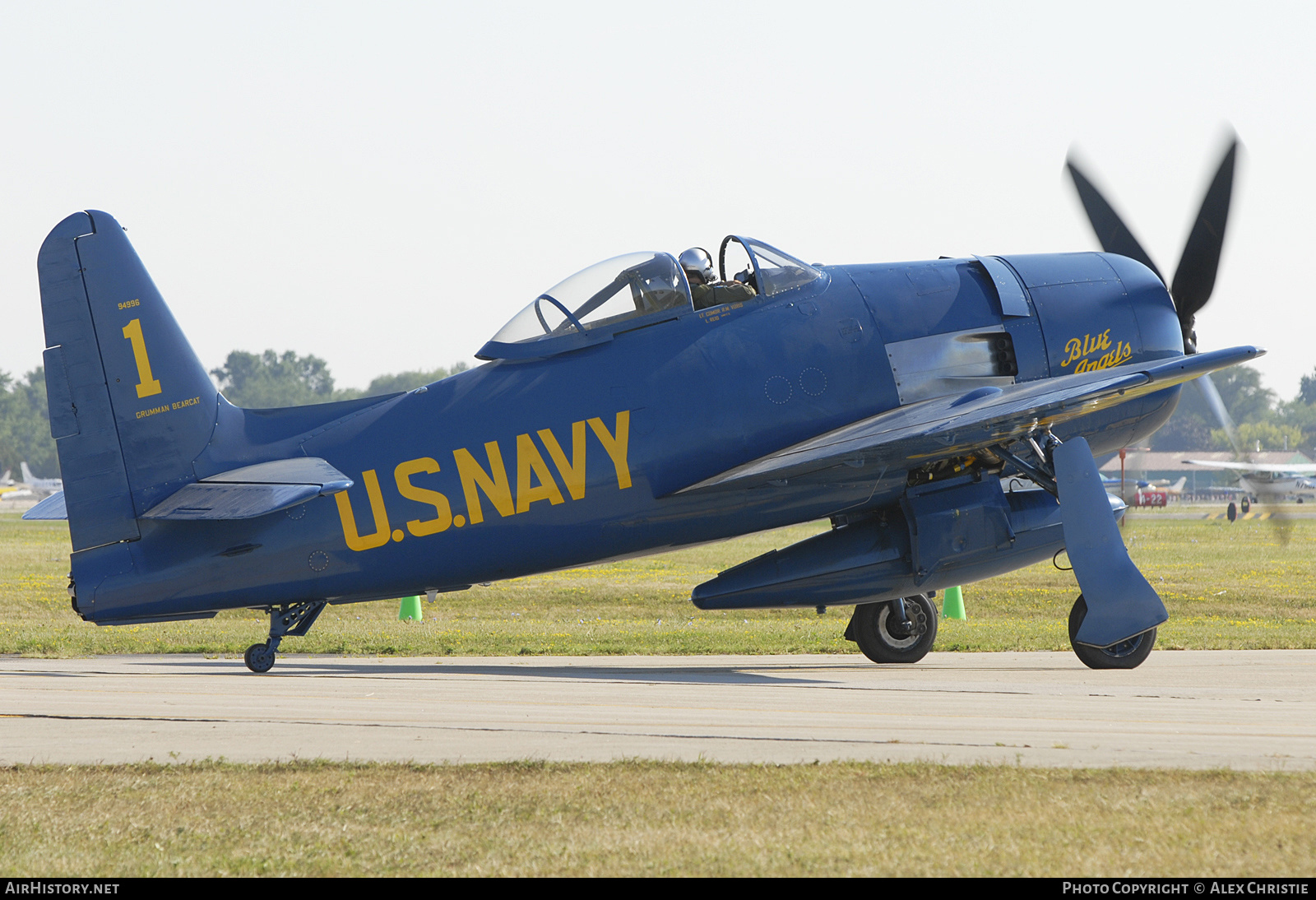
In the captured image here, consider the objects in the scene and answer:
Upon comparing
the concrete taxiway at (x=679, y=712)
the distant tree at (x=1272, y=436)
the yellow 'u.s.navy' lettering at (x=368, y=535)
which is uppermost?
the yellow 'u.s.navy' lettering at (x=368, y=535)

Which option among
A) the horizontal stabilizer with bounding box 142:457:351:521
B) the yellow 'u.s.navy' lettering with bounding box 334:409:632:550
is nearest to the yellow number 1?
the horizontal stabilizer with bounding box 142:457:351:521

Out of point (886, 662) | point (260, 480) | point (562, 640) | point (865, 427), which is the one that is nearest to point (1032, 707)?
point (865, 427)

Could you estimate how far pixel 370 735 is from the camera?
339 inches

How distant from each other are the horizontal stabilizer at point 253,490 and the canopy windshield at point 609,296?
7.64 ft

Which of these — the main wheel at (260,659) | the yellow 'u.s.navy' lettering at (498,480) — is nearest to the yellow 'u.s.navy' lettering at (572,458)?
the yellow 'u.s.navy' lettering at (498,480)

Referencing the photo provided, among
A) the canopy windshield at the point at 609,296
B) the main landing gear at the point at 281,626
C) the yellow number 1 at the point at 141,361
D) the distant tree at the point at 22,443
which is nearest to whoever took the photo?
the yellow number 1 at the point at 141,361

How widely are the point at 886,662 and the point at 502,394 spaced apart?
5536mm

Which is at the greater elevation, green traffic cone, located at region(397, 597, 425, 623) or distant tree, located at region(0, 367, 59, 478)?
distant tree, located at region(0, 367, 59, 478)

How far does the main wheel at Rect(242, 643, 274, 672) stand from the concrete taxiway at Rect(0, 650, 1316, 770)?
0.25 metres

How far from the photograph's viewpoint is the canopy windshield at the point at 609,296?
12.3 m

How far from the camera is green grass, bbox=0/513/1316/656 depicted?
1598cm

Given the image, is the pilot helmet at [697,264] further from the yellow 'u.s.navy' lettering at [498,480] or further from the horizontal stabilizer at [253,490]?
the horizontal stabilizer at [253,490]

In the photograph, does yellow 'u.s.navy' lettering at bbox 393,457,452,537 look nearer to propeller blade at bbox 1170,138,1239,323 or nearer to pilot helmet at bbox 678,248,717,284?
pilot helmet at bbox 678,248,717,284

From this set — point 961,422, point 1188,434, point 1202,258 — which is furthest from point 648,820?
point 1188,434
